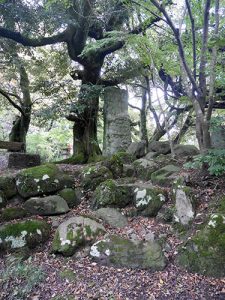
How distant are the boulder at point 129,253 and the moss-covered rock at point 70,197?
128 cm

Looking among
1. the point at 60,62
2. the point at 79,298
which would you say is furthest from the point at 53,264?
the point at 60,62

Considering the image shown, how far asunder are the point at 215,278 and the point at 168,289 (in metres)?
0.57

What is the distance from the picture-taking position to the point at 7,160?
6.29 metres

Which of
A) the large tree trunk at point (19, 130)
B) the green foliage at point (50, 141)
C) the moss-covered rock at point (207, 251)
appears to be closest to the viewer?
the moss-covered rock at point (207, 251)

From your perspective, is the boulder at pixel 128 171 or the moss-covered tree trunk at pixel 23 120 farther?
the moss-covered tree trunk at pixel 23 120

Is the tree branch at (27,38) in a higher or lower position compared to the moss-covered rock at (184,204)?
higher

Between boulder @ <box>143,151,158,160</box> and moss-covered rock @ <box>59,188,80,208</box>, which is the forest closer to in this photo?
moss-covered rock @ <box>59,188,80,208</box>

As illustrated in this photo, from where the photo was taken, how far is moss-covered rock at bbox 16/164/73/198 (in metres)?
4.72

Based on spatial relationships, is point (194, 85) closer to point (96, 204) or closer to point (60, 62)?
point (96, 204)

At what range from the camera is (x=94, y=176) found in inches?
206

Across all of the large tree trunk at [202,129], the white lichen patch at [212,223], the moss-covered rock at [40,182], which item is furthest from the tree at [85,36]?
the white lichen patch at [212,223]

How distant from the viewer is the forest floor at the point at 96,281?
2889 mm

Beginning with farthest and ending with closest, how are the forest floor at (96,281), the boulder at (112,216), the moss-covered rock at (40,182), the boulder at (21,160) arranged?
the boulder at (21,160)
the moss-covered rock at (40,182)
the boulder at (112,216)
the forest floor at (96,281)

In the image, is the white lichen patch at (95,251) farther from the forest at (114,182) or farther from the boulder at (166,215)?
the boulder at (166,215)
